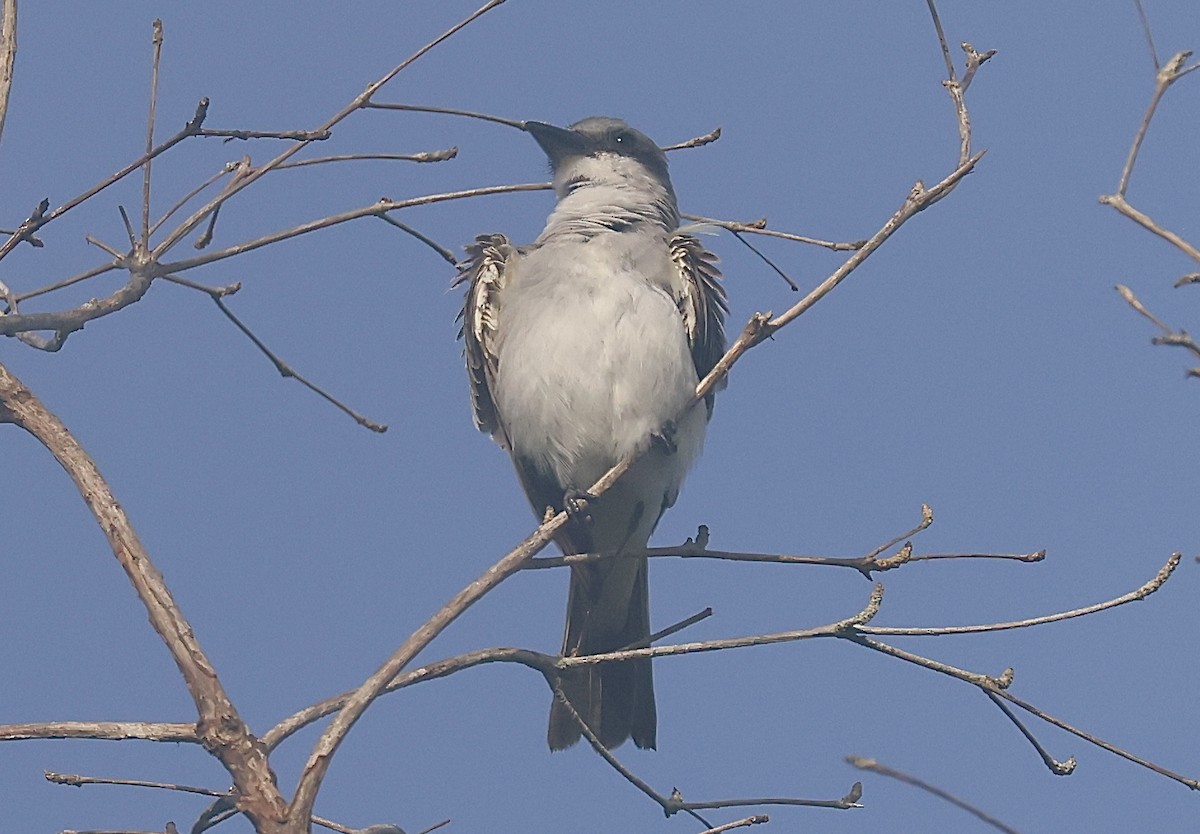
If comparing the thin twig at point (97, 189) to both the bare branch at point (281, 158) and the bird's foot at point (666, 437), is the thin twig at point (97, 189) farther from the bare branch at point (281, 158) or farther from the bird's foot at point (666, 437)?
the bird's foot at point (666, 437)

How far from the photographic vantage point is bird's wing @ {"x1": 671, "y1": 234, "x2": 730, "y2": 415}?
7012 millimetres

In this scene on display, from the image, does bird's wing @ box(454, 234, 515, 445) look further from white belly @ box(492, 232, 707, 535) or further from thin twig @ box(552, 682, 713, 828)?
thin twig @ box(552, 682, 713, 828)

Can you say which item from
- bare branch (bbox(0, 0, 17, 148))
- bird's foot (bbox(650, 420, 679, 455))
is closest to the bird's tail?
bird's foot (bbox(650, 420, 679, 455))

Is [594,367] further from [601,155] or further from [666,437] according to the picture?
[601,155]

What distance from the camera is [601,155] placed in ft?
27.1

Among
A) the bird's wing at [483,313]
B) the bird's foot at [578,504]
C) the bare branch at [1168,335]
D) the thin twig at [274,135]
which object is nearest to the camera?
the bare branch at [1168,335]

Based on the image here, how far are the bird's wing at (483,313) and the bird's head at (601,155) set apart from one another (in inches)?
36.4

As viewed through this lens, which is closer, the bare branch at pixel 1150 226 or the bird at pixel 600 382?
the bare branch at pixel 1150 226

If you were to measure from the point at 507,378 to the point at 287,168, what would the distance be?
92.7 inches

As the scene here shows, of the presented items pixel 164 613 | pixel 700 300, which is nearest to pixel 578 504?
pixel 700 300

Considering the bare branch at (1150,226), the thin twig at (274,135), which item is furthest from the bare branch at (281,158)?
the bare branch at (1150,226)

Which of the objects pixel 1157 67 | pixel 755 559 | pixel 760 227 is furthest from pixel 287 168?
pixel 1157 67

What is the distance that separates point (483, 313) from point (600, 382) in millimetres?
888

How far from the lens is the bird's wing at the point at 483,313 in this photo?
7.27 metres
